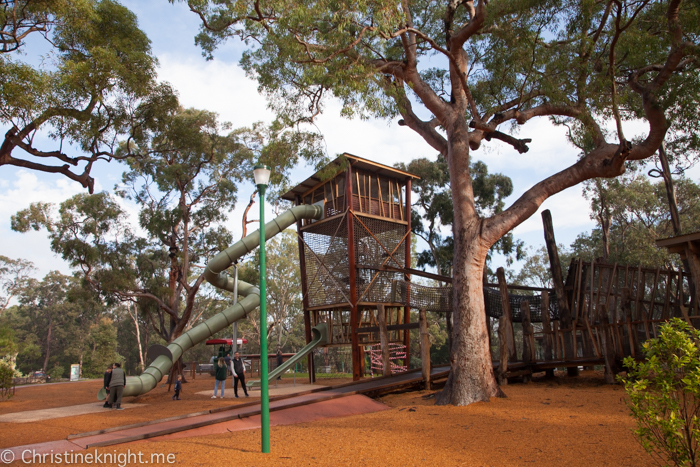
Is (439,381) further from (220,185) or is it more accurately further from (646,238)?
(646,238)

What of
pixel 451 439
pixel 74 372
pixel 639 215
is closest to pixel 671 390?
pixel 451 439

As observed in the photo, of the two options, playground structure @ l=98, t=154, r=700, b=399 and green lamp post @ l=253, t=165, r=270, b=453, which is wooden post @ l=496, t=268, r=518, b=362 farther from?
green lamp post @ l=253, t=165, r=270, b=453

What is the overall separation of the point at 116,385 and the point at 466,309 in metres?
9.68

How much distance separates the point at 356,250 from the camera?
16.1 metres

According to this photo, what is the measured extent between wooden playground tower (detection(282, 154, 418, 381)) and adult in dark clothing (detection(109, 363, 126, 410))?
712cm

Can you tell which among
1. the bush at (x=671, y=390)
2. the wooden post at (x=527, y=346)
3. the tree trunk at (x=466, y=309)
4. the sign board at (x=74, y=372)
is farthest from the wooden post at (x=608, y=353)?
the sign board at (x=74, y=372)

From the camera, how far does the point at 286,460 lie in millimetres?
5461

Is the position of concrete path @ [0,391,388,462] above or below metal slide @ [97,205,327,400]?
below

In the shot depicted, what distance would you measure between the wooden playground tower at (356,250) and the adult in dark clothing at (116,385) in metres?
7.12

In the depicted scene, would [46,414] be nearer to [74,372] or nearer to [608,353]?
[608,353]

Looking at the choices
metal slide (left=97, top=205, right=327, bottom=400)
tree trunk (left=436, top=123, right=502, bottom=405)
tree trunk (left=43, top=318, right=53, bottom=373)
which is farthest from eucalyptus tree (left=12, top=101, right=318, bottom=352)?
tree trunk (left=43, top=318, right=53, bottom=373)

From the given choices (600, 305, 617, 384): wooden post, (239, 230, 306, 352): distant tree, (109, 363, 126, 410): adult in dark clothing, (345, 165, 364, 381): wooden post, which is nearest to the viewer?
(600, 305, 617, 384): wooden post

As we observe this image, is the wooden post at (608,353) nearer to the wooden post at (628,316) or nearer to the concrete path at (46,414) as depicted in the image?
the wooden post at (628,316)

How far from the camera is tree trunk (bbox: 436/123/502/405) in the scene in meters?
8.82
